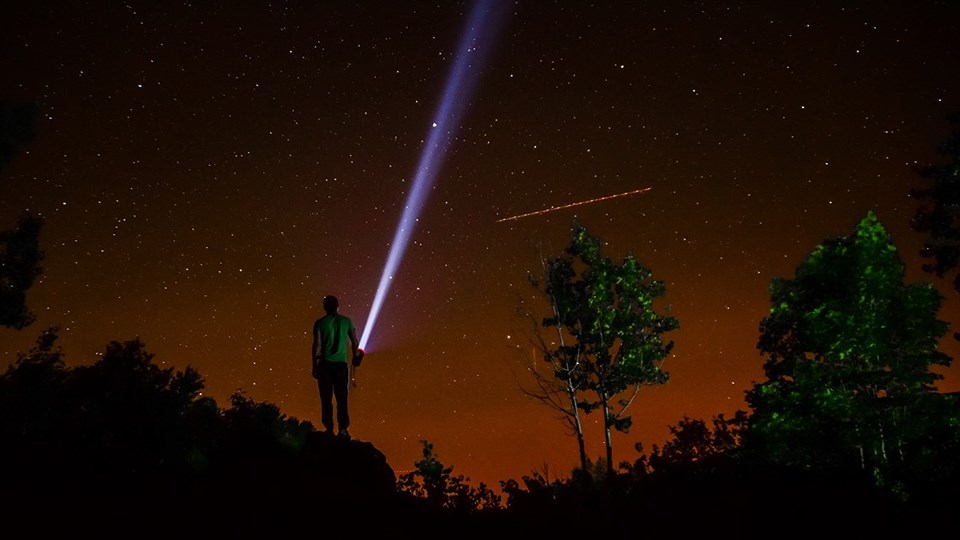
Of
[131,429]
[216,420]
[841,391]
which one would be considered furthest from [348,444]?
[841,391]

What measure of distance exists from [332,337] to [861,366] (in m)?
11.1

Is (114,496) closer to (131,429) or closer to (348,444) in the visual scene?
(131,429)

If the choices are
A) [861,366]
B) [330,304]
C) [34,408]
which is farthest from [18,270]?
[861,366]

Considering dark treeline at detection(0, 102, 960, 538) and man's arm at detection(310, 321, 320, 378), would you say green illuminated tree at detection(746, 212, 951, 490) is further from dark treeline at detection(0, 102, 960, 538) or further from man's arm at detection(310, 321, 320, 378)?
man's arm at detection(310, 321, 320, 378)

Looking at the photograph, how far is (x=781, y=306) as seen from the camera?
15.0 metres

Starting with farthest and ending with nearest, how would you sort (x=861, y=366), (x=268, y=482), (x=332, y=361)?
(x=861, y=366)
(x=332, y=361)
(x=268, y=482)

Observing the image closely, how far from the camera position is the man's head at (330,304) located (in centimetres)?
1052

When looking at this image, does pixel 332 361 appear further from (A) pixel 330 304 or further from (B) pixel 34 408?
(B) pixel 34 408

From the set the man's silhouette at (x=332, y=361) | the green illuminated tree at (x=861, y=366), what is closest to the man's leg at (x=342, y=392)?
the man's silhouette at (x=332, y=361)

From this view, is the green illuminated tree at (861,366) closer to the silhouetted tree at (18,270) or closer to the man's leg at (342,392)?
the man's leg at (342,392)

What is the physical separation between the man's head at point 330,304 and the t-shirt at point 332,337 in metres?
0.15

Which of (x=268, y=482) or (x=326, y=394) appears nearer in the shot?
(x=268, y=482)

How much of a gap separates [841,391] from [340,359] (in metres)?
10.1

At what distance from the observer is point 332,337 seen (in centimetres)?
1025
